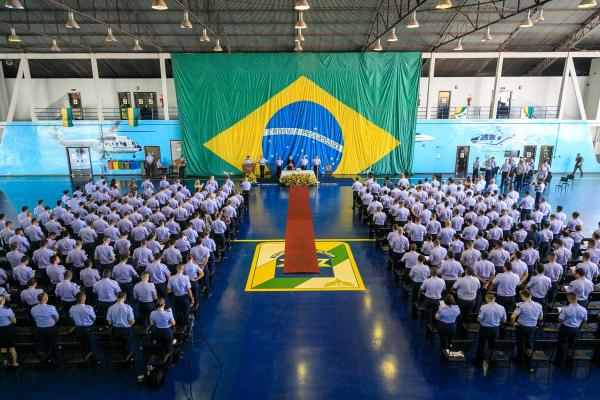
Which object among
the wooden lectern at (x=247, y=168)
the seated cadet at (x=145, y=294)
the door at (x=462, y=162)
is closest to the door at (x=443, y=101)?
the door at (x=462, y=162)

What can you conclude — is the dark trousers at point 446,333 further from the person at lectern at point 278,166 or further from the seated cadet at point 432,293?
the person at lectern at point 278,166

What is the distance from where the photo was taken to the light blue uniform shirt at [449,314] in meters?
6.71

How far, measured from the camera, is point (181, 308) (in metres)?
7.93

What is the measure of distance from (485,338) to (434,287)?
119 centimetres

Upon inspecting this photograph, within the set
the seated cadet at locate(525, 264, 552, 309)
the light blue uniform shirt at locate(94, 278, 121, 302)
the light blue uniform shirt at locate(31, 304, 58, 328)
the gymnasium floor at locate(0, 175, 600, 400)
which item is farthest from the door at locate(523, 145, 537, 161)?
the light blue uniform shirt at locate(31, 304, 58, 328)

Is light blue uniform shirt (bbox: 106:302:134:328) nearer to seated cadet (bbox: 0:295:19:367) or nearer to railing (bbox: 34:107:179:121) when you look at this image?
seated cadet (bbox: 0:295:19:367)

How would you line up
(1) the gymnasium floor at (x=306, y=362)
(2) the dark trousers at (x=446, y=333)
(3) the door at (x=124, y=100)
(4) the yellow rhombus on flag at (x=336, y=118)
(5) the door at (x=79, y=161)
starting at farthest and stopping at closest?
(3) the door at (x=124, y=100) < (5) the door at (x=79, y=161) < (4) the yellow rhombus on flag at (x=336, y=118) < (2) the dark trousers at (x=446, y=333) < (1) the gymnasium floor at (x=306, y=362)

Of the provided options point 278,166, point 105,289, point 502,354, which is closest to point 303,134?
point 278,166

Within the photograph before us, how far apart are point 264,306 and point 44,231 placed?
25.5 feet

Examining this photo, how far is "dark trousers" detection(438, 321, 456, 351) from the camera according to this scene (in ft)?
22.5

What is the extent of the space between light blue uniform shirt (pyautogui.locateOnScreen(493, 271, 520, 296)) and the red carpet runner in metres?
4.59

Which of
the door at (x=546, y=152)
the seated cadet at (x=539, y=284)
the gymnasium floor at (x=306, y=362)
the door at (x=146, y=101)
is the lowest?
the gymnasium floor at (x=306, y=362)

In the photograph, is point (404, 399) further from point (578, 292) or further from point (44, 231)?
point (44, 231)

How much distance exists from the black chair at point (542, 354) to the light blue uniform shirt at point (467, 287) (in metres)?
1.26
